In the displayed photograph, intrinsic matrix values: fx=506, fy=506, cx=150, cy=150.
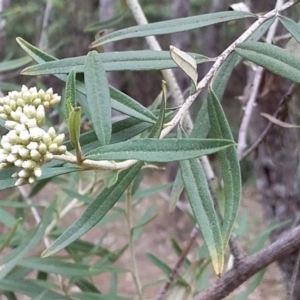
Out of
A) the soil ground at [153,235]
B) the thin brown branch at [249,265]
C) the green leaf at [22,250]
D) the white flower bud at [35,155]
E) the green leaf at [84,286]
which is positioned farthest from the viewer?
the soil ground at [153,235]

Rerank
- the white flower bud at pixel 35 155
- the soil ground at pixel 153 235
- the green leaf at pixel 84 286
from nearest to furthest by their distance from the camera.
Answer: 1. the white flower bud at pixel 35 155
2. the green leaf at pixel 84 286
3. the soil ground at pixel 153 235

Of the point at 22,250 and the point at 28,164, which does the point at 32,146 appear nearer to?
the point at 28,164

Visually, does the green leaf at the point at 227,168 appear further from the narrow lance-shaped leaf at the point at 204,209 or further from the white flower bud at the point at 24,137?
the white flower bud at the point at 24,137

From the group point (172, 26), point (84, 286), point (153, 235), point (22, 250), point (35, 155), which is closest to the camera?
point (35, 155)

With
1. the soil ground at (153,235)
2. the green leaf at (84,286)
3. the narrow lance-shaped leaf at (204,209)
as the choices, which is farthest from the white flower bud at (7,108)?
the soil ground at (153,235)

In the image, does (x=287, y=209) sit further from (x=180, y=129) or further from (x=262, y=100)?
(x=180, y=129)

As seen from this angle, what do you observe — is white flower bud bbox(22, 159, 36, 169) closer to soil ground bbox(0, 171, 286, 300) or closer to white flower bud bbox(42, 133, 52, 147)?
white flower bud bbox(42, 133, 52, 147)

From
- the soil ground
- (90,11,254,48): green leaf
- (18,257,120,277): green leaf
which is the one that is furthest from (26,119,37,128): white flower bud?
the soil ground

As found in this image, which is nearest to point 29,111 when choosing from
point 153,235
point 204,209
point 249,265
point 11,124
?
point 11,124
